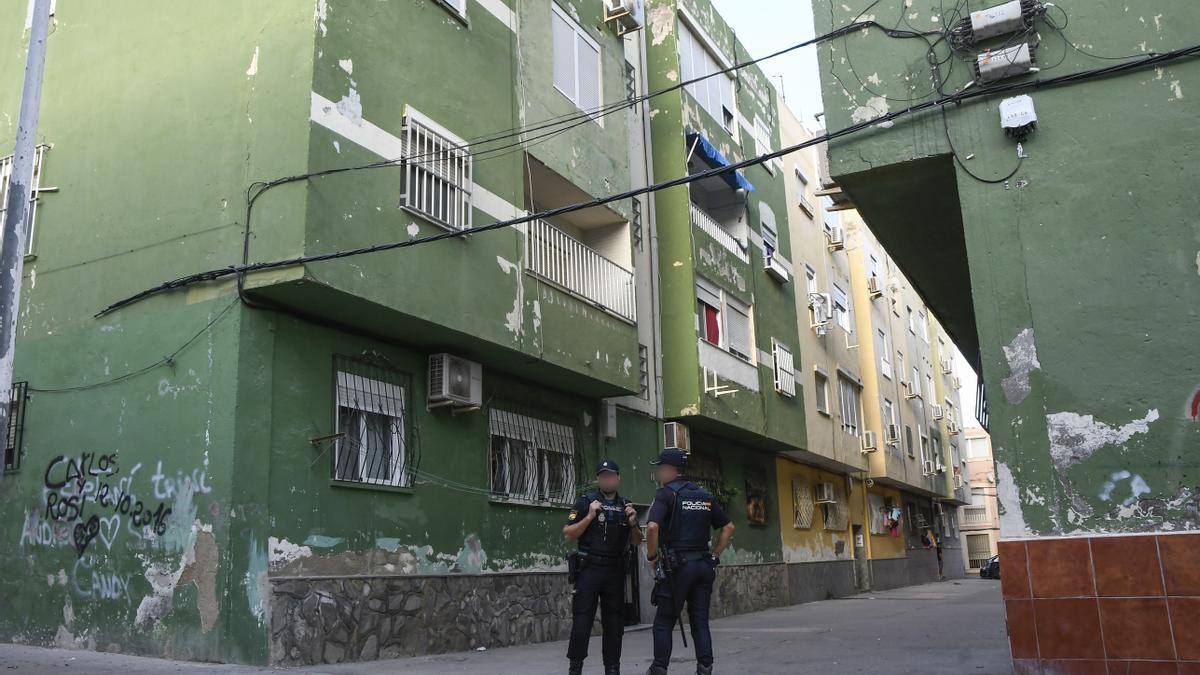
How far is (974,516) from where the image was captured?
53.0 meters

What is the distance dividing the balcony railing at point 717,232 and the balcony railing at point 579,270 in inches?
132

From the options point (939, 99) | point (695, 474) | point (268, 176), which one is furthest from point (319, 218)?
point (695, 474)

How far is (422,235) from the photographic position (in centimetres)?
1084

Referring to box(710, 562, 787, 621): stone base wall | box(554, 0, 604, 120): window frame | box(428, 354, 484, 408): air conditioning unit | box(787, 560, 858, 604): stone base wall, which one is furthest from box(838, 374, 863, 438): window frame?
box(428, 354, 484, 408): air conditioning unit

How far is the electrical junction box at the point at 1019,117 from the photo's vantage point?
7457 mm

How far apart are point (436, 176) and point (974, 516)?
4898 cm

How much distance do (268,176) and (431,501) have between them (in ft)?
13.6

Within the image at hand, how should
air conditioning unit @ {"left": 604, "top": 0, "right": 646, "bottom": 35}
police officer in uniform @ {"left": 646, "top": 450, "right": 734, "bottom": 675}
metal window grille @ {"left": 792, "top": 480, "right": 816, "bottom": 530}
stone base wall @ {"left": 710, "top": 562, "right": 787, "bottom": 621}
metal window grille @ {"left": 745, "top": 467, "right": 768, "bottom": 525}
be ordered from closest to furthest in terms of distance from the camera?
police officer in uniform @ {"left": 646, "top": 450, "right": 734, "bottom": 675}, air conditioning unit @ {"left": 604, "top": 0, "right": 646, "bottom": 35}, stone base wall @ {"left": 710, "top": 562, "right": 787, "bottom": 621}, metal window grille @ {"left": 745, "top": 467, "right": 768, "bottom": 525}, metal window grille @ {"left": 792, "top": 480, "right": 816, "bottom": 530}

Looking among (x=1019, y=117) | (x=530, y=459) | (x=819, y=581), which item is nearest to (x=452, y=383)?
(x=530, y=459)

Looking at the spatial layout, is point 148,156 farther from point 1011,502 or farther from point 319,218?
point 1011,502

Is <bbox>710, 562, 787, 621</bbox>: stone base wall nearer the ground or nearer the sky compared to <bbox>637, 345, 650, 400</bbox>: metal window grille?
nearer the ground

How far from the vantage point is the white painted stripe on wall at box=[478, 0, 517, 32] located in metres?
12.7

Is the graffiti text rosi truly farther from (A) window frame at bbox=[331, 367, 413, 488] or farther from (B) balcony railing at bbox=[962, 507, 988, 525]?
(B) balcony railing at bbox=[962, 507, 988, 525]

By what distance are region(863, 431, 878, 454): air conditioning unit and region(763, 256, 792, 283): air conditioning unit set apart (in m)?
6.49
